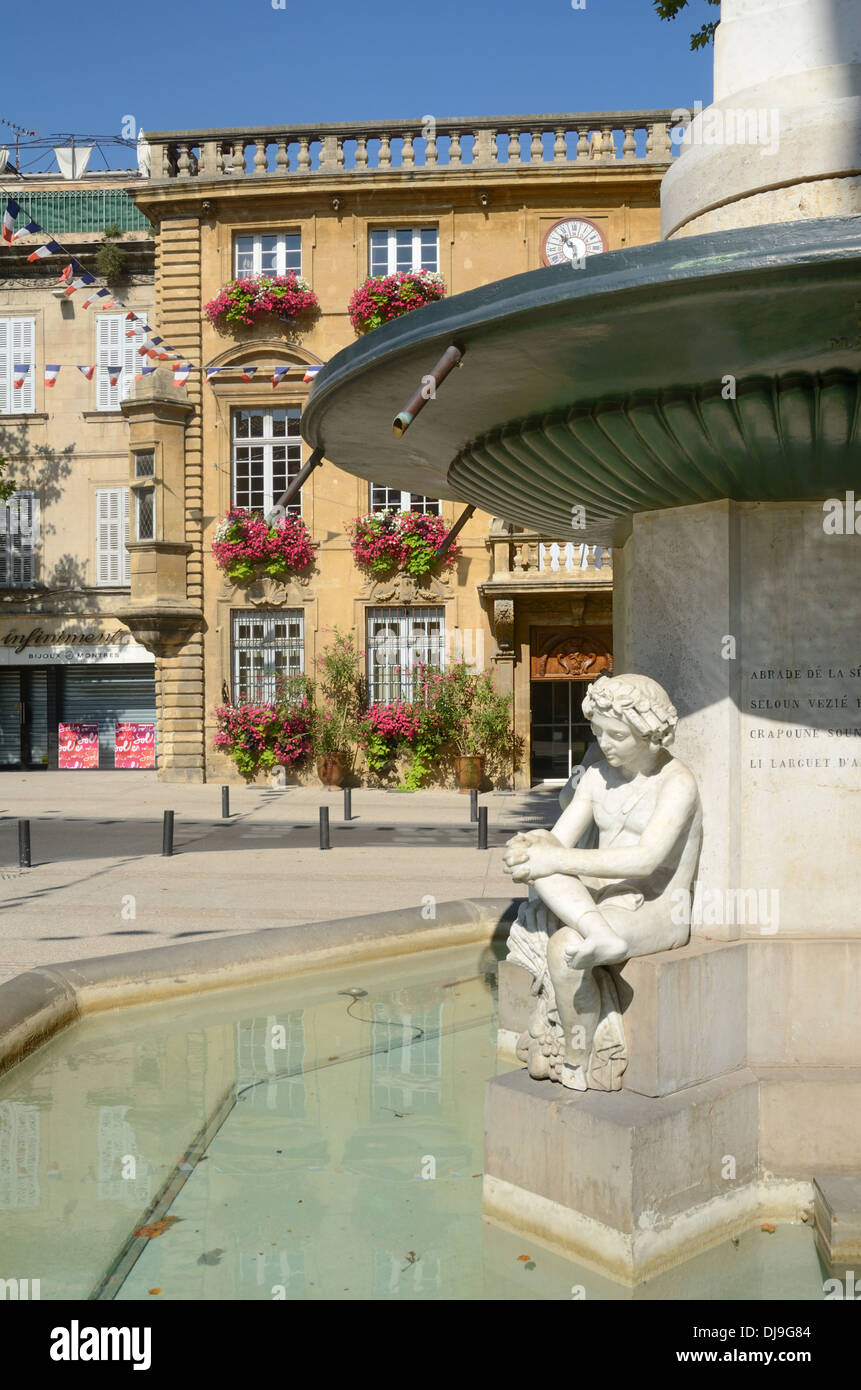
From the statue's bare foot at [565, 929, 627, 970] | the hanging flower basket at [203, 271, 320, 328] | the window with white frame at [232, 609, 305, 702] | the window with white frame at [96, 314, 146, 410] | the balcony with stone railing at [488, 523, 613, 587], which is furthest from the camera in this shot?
the window with white frame at [96, 314, 146, 410]

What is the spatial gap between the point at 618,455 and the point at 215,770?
19328 mm

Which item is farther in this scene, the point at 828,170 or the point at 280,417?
the point at 280,417

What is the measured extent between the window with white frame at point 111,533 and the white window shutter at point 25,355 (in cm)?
278

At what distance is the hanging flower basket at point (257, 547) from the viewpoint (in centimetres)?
2175

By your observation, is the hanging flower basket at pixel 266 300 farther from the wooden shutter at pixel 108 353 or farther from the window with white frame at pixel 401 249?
the wooden shutter at pixel 108 353

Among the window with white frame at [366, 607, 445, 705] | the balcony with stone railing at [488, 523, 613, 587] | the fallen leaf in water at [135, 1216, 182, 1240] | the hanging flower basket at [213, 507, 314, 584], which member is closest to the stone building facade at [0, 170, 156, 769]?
the hanging flower basket at [213, 507, 314, 584]

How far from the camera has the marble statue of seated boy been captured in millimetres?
3449

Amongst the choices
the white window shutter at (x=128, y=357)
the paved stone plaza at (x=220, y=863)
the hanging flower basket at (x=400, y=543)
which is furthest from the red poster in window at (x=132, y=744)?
the hanging flower basket at (x=400, y=543)

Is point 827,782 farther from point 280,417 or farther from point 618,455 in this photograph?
point 280,417

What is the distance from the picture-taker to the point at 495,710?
20938 millimetres

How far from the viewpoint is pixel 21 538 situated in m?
26.9

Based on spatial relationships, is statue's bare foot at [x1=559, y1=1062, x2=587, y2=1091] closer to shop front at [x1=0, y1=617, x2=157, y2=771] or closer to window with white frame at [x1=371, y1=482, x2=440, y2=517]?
window with white frame at [x1=371, y1=482, x2=440, y2=517]

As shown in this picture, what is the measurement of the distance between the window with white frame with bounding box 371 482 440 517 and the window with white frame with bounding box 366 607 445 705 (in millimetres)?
1891
